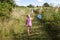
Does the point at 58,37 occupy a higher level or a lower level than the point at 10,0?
lower

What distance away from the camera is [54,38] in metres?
9.76

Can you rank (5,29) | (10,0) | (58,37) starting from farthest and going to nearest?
(10,0)
(5,29)
(58,37)

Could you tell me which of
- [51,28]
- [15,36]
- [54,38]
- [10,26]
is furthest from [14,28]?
[54,38]

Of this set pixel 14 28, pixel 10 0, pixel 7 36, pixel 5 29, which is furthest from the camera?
pixel 10 0

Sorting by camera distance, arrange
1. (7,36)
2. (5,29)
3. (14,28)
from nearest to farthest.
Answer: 1. (7,36)
2. (5,29)
3. (14,28)

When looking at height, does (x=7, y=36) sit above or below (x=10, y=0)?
below

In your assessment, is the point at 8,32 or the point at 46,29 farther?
the point at 46,29

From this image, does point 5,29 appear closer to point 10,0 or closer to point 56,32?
point 56,32

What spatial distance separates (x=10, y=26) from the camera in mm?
12102

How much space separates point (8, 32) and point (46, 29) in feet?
7.75

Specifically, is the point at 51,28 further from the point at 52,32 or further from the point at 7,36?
the point at 7,36

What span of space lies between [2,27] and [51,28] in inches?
110

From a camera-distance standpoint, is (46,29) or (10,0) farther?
(10,0)

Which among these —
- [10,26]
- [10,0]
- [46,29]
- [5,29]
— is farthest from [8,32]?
[10,0]
